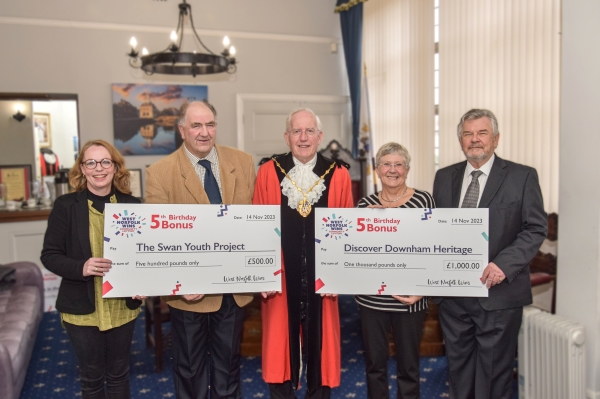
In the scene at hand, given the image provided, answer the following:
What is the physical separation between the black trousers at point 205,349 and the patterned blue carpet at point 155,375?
2.73ft

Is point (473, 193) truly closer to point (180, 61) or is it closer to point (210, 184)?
point (210, 184)

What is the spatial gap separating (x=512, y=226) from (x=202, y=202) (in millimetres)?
1434

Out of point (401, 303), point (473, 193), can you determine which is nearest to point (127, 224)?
point (401, 303)

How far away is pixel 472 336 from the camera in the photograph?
249cm

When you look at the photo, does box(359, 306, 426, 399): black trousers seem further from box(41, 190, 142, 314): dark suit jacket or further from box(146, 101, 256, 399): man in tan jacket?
box(41, 190, 142, 314): dark suit jacket

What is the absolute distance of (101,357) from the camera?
235cm

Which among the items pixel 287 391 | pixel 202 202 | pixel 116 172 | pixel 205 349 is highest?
pixel 116 172

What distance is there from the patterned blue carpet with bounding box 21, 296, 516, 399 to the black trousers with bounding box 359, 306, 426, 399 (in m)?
0.76

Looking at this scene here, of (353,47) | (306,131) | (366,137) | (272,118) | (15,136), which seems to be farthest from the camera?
(272,118)

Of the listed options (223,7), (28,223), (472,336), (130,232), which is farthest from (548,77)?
(28,223)

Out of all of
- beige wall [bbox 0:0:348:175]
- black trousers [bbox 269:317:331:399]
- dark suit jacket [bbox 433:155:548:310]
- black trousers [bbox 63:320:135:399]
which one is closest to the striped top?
dark suit jacket [bbox 433:155:548:310]

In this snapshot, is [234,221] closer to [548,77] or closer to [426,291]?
[426,291]

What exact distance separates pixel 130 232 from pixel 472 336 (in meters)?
1.68

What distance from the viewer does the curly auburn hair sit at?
2307 millimetres
